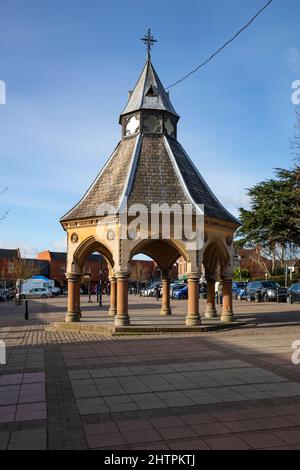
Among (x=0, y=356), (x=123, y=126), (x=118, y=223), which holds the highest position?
(x=123, y=126)

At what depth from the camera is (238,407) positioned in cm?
702

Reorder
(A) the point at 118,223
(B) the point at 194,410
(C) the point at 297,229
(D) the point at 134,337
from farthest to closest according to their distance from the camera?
(C) the point at 297,229 → (A) the point at 118,223 → (D) the point at 134,337 → (B) the point at 194,410

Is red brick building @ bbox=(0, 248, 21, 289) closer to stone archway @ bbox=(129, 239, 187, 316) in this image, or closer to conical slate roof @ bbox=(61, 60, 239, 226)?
stone archway @ bbox=(129, 239, 187, 316)

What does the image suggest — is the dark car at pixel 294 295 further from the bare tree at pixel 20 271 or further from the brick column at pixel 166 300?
the bare tree at pixel 20 271

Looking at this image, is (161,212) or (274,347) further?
(161,212)

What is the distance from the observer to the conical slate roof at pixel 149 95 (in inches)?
782

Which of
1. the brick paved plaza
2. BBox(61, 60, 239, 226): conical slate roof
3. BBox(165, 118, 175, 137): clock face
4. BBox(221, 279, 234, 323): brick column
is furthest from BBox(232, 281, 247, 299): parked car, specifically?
the brick paved plaza

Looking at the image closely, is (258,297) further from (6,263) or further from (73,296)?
(6,263)

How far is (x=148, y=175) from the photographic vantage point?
1808 cm

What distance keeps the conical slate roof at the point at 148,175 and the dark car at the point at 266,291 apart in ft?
65.9

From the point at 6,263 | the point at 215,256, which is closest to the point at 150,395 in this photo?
the point at 215,256

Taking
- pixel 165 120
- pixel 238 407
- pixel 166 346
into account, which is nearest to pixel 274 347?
pixel 166 346

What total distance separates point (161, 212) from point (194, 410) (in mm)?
10642
